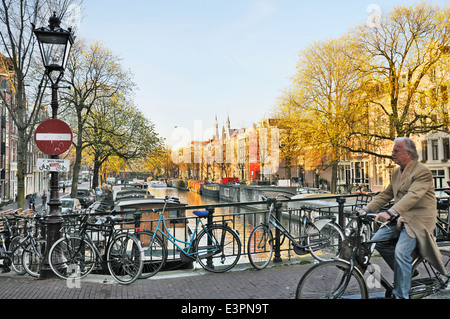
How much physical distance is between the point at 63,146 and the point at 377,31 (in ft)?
81.1

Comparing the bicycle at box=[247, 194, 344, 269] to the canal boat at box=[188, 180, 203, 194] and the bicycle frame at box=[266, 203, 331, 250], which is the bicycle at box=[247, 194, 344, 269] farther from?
the canal boat at box=[188, 180, 203, 194]

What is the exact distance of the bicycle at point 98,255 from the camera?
6.30 metres

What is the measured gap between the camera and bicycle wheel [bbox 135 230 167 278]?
655cm

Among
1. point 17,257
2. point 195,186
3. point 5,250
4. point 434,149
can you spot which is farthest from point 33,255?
point 195,186

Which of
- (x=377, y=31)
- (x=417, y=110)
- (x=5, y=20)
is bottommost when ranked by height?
(x=417, y=110)

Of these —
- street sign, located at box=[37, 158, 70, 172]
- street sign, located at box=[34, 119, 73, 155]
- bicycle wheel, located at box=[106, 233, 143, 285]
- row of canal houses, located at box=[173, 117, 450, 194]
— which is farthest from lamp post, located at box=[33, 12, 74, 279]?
row of canal houses, located at box=[173, 117, 450, 194]

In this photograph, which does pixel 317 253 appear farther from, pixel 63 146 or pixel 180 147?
pixel 180 147

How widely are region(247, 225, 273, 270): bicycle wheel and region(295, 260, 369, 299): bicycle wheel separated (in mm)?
2922

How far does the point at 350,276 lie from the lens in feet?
13.3

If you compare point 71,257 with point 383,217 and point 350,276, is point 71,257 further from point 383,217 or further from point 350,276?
point 383,217

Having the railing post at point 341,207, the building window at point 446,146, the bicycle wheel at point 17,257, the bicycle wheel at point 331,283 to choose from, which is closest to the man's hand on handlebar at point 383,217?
the bicycle wheel at point 331,283

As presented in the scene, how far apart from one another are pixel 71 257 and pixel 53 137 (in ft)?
6.95
